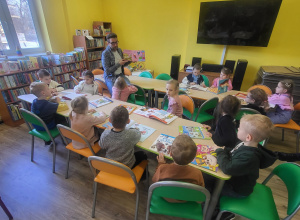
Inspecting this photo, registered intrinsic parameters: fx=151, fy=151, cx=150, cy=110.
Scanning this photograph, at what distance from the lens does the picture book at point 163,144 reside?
1.25 m

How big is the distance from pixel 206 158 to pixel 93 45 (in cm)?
458

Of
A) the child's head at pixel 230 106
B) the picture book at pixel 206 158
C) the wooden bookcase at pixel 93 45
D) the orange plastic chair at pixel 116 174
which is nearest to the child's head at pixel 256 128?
the picture book at pixel 206 158

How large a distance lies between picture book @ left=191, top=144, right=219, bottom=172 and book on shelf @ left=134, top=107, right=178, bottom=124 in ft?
1.58

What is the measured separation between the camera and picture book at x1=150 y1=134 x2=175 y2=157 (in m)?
1.25

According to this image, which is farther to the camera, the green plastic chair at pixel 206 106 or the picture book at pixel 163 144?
the green plastic chair at pixel 206 106

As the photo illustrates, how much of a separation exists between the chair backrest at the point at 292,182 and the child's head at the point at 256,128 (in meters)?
0.35

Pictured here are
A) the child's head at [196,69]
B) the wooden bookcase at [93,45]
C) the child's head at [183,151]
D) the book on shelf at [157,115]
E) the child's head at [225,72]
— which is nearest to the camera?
the child's head at [183,151]

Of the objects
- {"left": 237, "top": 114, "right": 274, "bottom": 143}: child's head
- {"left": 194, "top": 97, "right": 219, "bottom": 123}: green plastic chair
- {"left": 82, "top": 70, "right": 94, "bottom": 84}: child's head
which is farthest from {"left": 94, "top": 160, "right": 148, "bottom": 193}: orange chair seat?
{"left": 82, "top": 70, "right": 94, "bottom": 84}: child's head

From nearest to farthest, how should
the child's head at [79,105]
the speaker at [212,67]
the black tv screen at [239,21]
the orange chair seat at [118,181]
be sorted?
the orange chair seat at [118,181] → the child's head at [79,105] → the black tv screen at [239,21] → the speaker at [212,67]

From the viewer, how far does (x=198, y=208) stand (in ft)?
3.60

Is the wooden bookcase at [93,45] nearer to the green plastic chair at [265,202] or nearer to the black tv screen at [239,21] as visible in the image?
the black tv screen at [239,21]

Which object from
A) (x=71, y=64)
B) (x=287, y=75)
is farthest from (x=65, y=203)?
(x=287, y=75)

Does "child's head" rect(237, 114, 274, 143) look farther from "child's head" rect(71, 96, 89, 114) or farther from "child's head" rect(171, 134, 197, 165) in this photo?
"child's head" rect(71, 96, 89, 114)

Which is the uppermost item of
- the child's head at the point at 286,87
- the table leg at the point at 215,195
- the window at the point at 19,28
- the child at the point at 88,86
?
the window at the point at 19,28
